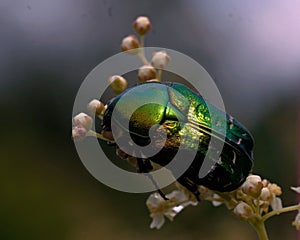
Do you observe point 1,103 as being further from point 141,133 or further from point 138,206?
point 141,133

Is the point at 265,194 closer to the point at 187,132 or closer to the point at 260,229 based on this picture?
the point at 260,229

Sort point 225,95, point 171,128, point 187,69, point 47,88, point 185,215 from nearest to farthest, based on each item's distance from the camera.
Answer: point 171,128
point 187,69
point 185,215
point 225,95
point 47,88

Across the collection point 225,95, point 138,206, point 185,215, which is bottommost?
point 138,206

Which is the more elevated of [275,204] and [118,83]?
[118,83]

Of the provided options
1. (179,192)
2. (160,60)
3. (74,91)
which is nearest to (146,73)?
(160,60)

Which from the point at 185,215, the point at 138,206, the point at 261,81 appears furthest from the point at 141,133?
the point at 138,206

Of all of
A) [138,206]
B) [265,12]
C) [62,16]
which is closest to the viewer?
[265,12]

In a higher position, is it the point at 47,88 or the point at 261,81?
Answer: the point at 261,81

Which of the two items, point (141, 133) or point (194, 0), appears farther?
point (194, 0)
